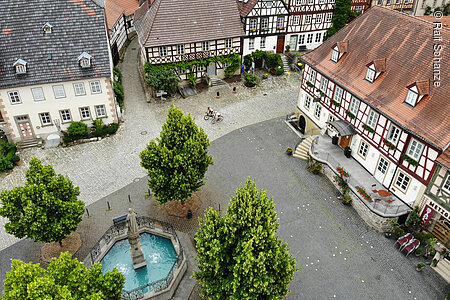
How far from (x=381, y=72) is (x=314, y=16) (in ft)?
84.0

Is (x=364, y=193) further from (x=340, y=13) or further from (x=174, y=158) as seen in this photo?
(x=340, y=13)

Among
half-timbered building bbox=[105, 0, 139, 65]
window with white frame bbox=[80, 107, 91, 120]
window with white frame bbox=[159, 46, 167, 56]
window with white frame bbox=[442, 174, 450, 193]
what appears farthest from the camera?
half-timbered building bbox=[105, 0, 139, 65]

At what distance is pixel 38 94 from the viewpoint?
1423 inches

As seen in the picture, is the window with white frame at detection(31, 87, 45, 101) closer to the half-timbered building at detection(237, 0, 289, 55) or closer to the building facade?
the building facade

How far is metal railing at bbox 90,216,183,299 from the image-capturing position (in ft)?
75.6

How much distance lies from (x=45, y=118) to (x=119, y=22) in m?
24.3

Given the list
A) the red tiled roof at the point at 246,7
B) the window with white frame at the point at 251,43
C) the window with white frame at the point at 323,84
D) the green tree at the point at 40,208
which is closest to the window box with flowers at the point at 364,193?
the window with white frame at the point at 323,84

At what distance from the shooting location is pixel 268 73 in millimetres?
50406

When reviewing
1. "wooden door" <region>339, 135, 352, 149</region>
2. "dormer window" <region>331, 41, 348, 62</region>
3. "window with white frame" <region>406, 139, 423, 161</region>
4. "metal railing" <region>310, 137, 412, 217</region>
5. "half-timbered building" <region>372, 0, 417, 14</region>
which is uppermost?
"dormer window" <region>331, 41, 348, 62</region>

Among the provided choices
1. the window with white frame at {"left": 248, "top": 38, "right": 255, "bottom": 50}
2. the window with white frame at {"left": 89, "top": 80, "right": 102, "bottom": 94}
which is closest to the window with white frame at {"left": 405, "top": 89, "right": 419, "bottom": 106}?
the window with white frame at {"left": 248, "top": 38, "right": 255, "bottom": 50}

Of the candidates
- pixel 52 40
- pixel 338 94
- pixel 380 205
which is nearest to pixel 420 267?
pixel 380 205

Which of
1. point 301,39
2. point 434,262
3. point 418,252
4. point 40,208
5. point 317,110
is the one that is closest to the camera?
point 40,208

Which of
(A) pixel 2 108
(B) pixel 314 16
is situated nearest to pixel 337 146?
(B) pixel 314 16

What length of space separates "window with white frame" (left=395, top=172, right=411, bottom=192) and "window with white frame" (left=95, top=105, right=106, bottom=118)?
28.4m
